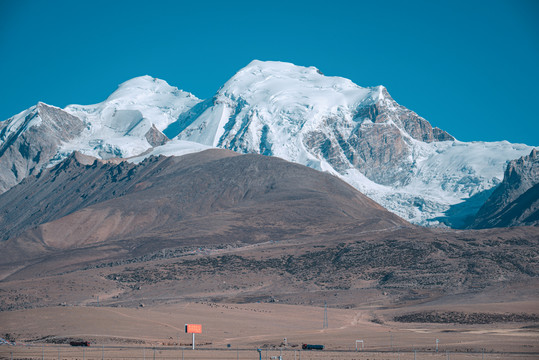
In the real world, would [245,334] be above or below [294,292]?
below

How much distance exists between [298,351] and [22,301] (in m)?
74.7

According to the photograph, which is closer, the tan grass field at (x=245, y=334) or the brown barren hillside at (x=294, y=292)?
the tan grass field at (x=245, y=334)

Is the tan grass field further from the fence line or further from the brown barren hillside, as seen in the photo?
the brown barren hillside

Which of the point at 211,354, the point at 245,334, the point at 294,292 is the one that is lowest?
the point at 211,354

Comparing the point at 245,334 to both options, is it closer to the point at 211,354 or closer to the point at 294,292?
the point at 211,354

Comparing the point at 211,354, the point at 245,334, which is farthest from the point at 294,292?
the point at 211,354

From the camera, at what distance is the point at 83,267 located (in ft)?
589

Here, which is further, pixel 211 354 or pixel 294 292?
pixel 294 292

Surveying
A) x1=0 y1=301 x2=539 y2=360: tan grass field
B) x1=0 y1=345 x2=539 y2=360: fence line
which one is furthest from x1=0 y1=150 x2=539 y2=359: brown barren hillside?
x1=0 y1=345 x2=539 y2=360: fence line

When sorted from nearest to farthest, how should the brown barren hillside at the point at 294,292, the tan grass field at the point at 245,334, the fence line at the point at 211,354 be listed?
the fence line at the point at 211,354, the tan grass field at the point at 245,334, the brown barren hillside at the point at 294,292

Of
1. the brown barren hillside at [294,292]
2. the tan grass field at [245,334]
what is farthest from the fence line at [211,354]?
the brown barren hillside at [294,292]

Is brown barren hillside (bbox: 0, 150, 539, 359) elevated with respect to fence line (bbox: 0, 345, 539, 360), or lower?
elevated

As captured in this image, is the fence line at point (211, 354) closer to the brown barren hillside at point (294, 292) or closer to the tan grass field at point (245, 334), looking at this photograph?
the tan grass field at point (245, 334)

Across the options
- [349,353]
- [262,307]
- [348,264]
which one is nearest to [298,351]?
[349,353]
